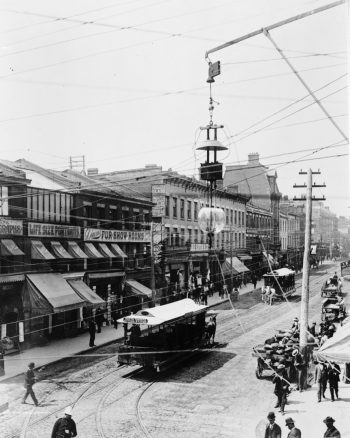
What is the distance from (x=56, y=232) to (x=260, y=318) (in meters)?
14.3

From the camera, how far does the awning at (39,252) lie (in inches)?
963

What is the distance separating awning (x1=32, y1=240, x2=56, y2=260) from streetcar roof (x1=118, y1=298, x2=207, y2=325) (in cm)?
813

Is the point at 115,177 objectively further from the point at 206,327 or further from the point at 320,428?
the point at 320,428

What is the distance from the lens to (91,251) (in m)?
28.9

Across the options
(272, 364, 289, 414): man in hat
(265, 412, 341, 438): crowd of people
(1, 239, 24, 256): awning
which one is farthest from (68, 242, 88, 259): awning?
(265, 412, 341, 438): crowd of people

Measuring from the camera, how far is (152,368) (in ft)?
57.6

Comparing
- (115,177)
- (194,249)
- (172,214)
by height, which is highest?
(115,177)

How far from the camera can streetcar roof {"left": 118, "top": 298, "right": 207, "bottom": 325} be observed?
17562mm

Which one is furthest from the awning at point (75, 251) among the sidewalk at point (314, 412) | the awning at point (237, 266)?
the awning at point (237, 266)

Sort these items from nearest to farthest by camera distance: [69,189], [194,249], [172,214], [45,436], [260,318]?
[45,436], [69,189], [260,318], [172,214], [194,249]

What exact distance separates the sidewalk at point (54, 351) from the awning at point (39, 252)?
4516mm

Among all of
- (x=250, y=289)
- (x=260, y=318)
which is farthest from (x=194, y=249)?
(x=260, y=318)

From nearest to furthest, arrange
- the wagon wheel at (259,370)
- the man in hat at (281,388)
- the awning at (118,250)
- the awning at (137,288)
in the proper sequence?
the man in hat at (281,388) → the wagon wheel at (259,370) → the awning at (118,250) → the awning at (137,288)

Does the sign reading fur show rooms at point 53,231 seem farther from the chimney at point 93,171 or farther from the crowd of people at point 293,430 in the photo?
the crowd of people at point 293,430
